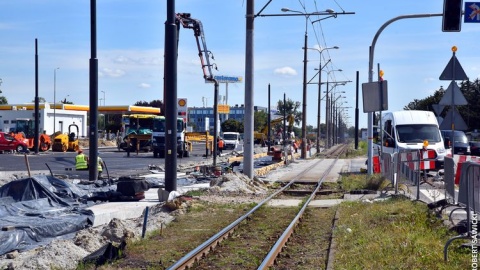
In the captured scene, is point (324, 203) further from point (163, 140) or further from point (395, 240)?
point (163, 140)

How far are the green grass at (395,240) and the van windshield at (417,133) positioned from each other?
16148 millimetres

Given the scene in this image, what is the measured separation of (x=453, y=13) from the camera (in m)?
19.9

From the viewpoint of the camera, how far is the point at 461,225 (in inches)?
441

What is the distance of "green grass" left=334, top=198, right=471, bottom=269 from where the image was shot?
9.13m

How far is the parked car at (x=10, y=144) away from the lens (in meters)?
54.4

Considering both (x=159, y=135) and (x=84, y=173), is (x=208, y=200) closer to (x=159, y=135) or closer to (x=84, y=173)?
(x=84, y=173)

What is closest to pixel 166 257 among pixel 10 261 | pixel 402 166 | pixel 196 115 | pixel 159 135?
pixel 10 261

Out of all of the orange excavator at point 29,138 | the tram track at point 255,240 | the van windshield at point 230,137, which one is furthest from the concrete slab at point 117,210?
the van windshield at point 230,137

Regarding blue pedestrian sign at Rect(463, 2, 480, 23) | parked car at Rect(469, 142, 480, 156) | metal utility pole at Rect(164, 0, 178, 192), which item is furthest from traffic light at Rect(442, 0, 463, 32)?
parked car at Rect(469, 142, 480, 156)

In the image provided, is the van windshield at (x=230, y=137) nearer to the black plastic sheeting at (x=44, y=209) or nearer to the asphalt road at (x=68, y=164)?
the asphalt road at (x=68, y=164)

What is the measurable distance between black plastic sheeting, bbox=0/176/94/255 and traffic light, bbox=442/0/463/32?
1133 cm

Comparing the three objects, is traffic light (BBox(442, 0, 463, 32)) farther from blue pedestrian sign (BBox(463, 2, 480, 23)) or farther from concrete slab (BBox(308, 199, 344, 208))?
concrete slab (BBox(308, 199, 344, 208))

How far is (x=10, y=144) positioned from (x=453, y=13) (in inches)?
1670

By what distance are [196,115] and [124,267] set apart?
176320 mm
